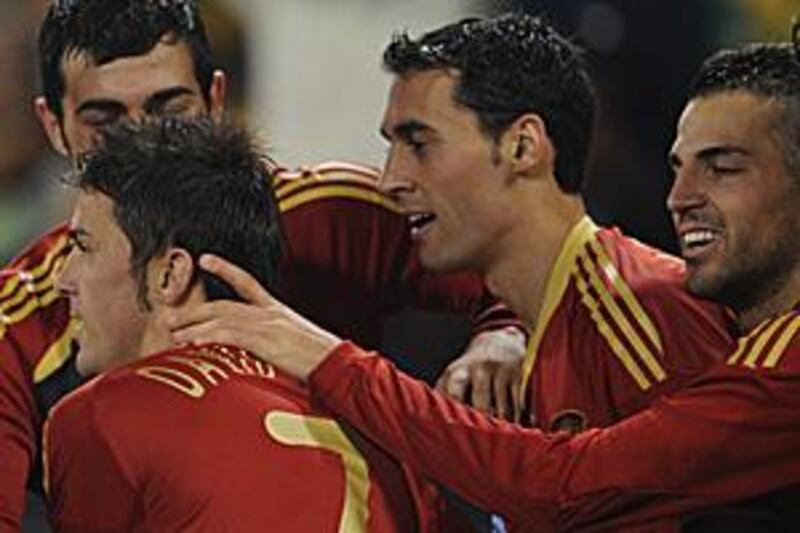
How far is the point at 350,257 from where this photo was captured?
3.52m

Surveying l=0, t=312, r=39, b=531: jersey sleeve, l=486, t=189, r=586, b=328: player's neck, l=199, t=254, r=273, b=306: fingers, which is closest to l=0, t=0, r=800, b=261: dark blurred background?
l=486, t=189, r=586, b=328: player's neck

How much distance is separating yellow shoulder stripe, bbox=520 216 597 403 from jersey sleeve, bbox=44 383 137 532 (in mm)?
806

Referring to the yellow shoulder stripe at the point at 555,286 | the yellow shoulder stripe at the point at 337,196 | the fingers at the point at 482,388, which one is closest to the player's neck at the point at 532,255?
the yellow shoulder stripe at the point at 555,286

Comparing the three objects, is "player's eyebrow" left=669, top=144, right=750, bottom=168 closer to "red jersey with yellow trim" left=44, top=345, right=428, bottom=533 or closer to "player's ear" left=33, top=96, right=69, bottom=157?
"red jersey with yellow trim" left=44, top=345, right=428, bottom=533

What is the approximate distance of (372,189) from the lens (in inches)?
139

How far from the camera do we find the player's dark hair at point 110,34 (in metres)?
3.41

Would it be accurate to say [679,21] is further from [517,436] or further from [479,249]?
[517,436]

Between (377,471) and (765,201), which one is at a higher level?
(765,201)

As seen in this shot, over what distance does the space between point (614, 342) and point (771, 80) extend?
437 mm

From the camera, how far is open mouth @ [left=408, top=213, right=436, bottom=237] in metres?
3.31

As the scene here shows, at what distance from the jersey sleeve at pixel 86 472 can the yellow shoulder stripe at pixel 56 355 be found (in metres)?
0.65

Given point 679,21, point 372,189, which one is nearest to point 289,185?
point 372,189

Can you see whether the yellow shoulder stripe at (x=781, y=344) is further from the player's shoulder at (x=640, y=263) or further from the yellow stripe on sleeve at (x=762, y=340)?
the player's shoulder at (x=640, y=263)

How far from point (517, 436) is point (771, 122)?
60 centimetres
